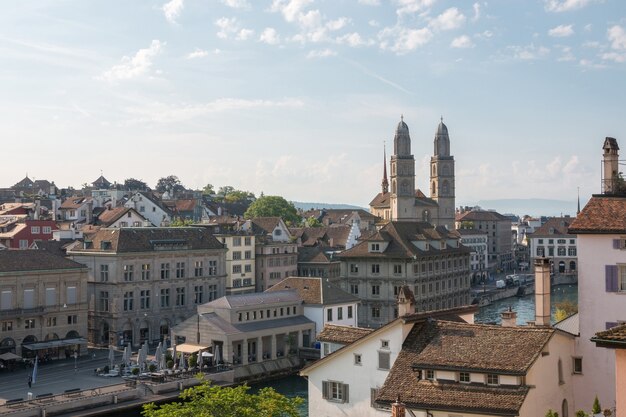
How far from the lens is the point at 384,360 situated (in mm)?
36938

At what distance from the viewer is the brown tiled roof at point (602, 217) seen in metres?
36.0

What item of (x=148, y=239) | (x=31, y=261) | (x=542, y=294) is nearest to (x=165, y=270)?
(x=148, y=239)

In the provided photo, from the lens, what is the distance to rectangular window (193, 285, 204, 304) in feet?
315

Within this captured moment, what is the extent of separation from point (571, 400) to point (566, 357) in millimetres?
1773

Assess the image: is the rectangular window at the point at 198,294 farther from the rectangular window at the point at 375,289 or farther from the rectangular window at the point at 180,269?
the rectangular window at the point at 375,289

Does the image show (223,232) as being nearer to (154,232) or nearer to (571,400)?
(154,232)

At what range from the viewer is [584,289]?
36594 millimetres

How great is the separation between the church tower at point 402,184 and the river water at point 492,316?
3627cm

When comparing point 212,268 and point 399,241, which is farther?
point 212,268

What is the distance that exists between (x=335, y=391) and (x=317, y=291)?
44.3 m

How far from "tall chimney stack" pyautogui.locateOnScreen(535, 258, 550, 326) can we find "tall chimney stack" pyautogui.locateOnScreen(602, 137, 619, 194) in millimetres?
4235

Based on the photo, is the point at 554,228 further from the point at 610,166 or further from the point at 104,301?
the point at 610,166

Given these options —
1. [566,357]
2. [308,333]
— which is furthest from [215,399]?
[308,333]

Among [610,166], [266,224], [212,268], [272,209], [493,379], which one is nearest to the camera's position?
[493,379]
